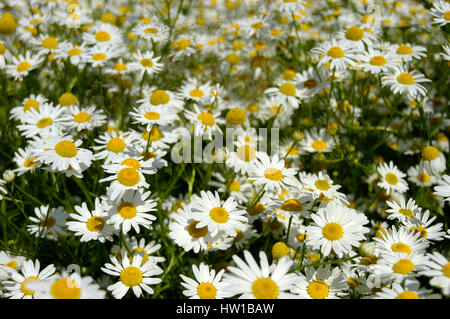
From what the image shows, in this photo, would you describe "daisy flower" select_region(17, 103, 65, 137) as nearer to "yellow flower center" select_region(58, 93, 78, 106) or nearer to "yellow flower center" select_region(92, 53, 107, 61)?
"yellow flower center" select_region(58, 93, 78, 106)

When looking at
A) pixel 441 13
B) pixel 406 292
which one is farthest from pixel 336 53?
pixel 406 292

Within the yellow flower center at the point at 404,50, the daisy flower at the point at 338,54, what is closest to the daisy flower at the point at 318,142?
the daisy flower at the point at 338,54

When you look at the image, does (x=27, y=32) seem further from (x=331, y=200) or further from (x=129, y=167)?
(x=331, y=200)

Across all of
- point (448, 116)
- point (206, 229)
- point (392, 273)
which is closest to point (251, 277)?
point (206, 229)

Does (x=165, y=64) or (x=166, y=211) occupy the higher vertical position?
(x=165, y=64)
